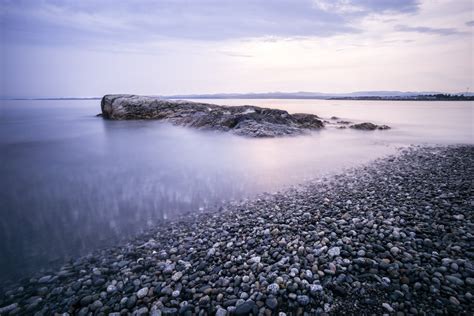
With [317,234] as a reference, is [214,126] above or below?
above

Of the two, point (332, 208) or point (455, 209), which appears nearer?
point (455, 209)

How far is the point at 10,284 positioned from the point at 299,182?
7.75 metres

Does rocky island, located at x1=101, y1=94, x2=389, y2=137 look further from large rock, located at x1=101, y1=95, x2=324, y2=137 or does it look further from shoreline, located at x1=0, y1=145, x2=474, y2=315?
shoreline, located at x1=0, y1=145, x2=474, y2=315

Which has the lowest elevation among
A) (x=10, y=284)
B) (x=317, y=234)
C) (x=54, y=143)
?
(x=10, y=284)

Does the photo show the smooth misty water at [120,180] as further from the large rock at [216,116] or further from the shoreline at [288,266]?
the large rock at [216,116]

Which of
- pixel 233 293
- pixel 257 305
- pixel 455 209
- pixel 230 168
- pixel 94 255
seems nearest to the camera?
pixel 257 305

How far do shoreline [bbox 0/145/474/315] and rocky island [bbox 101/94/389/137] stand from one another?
13.9m

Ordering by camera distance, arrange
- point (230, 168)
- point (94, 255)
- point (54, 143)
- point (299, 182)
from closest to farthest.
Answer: point (94, 255)
point (299, 182)
point (230, 168)
point (54, 143)

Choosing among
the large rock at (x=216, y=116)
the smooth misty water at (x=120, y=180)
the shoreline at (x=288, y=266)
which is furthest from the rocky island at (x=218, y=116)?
the shoreline at (x=288, y=266)

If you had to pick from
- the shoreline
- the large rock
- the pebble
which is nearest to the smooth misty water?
the shoreline

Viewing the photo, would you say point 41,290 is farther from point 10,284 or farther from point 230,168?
point 230,168

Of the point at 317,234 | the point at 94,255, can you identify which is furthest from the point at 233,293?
the point at 94,255

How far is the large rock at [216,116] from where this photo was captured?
20406mm

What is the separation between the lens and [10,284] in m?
3.83
